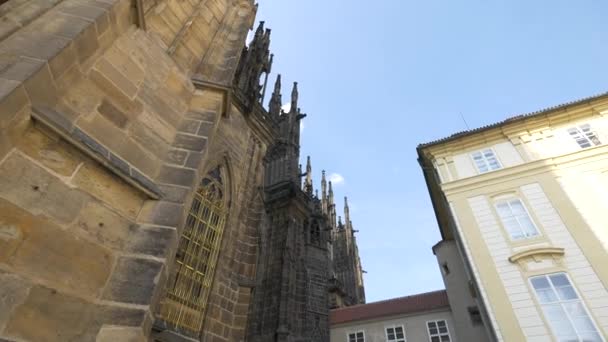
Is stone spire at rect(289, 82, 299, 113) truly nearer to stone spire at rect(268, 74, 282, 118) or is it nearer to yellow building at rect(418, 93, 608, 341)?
stone spire at rect(268, 74, 282, 118)

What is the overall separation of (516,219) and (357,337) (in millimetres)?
11729

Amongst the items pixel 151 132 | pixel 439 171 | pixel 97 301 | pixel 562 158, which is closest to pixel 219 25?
pixel 151 132

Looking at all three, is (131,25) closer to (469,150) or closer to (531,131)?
(469,150)

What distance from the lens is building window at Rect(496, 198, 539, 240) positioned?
10.3 meters

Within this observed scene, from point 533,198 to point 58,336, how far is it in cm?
1290

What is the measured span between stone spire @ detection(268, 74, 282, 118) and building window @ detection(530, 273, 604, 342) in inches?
394

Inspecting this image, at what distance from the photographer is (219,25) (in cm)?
642

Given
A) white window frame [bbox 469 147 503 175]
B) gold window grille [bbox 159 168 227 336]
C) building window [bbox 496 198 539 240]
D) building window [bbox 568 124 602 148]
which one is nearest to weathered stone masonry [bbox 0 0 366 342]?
gold window grille [bbox 159 168 227 336]

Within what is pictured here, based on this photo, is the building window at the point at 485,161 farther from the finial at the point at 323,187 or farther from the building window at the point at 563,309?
the finial at the point at 323,187

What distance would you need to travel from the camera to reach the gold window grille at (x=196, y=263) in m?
5.74

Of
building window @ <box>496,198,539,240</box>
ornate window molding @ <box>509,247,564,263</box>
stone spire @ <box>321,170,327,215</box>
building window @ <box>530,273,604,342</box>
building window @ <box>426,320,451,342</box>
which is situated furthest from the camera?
stone spire @ <box>321,170,327,215</box>

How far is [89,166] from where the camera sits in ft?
8.23

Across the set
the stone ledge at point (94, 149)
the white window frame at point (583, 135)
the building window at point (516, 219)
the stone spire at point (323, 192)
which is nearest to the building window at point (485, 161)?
the building window at point (516, 219)

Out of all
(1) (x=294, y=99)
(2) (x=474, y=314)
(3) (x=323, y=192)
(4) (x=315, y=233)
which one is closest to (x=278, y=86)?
(1) (x=294, y=99)
